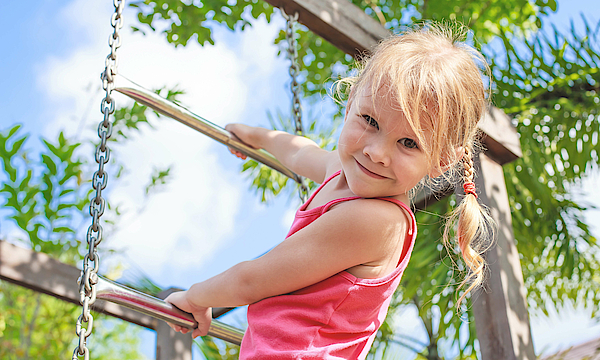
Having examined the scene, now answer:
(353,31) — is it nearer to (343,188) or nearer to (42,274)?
(343,188)

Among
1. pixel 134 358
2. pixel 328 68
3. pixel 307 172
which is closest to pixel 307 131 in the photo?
pixel 328 68

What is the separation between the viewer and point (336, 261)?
3.14 ft

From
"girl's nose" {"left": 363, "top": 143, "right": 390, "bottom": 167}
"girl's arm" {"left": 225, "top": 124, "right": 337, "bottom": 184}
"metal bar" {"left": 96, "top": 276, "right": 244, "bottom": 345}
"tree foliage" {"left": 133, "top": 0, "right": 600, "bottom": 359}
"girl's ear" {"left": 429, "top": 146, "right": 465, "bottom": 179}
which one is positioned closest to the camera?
"girl's nose" {"left": 363, "top": 143, "right": 390, "bottom": 167}

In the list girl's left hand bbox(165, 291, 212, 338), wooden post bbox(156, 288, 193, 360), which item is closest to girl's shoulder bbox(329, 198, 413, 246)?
girl's left hand bbox(165, 291, 212, 338)

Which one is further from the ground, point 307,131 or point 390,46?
point 307,131

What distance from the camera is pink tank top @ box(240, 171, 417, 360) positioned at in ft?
3.15

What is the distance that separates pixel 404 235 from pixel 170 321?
585 mm

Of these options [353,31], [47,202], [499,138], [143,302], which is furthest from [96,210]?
[47,202]

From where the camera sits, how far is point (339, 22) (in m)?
1.88

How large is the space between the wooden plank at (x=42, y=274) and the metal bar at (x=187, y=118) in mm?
725

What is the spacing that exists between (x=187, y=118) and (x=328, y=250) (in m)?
0.79

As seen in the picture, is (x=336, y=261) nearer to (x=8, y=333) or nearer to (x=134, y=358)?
(x=8, y=333)

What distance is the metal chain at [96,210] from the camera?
3.08ft

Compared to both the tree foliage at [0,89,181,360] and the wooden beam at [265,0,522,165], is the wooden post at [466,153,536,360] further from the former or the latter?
the tree foliage at [0,89,181,360]
